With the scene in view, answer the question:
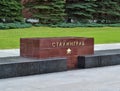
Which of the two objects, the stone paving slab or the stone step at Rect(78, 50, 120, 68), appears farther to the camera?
the stone step at Rect(78, 50, 120, 68)

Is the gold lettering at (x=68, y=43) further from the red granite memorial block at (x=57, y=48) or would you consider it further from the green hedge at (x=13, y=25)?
the green hedge at (x=13, y=25)

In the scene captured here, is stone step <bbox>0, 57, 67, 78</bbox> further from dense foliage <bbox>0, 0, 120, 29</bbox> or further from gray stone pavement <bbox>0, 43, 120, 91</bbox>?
dense foliage <bbox>0, 0, 120, 29</bbox>

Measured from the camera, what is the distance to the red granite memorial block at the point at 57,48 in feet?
39.4

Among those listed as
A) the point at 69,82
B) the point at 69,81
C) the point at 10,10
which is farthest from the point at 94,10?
the point at 69,82

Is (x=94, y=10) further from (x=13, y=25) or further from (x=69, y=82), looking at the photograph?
(x=69, y=82)

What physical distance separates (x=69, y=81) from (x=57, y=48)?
208 centimetres

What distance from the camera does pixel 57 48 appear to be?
40.7ft

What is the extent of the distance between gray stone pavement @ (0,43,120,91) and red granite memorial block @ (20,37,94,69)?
668 mm

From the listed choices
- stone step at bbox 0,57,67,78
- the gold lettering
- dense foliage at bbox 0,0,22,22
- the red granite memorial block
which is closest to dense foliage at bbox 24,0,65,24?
dense foliage at bbox 0,0,22,22

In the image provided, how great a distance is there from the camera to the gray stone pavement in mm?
9524

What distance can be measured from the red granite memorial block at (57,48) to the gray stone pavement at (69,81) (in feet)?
2.19

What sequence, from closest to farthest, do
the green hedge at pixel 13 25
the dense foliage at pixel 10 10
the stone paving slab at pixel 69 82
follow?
the stone paving slab at pixel 69 82, the green hedge at pixel 13 25, the dense foliage at pixel 10 10

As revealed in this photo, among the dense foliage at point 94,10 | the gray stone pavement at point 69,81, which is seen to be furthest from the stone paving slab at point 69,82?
the dense foliage at point 94,10

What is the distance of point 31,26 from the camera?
27.6m
